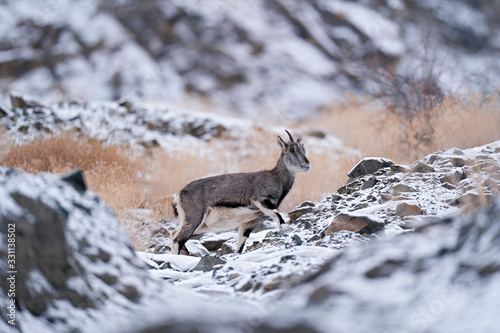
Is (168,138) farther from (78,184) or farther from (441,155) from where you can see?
(78,184)

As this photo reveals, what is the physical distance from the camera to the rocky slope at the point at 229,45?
3200cm

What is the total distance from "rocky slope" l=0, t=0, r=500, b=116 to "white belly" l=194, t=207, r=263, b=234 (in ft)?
71.7

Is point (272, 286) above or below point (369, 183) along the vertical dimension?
below

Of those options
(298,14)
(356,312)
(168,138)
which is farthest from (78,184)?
(298,14)

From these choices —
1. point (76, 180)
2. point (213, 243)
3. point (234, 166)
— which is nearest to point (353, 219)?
point (76, 180)

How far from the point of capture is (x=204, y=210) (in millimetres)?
7266

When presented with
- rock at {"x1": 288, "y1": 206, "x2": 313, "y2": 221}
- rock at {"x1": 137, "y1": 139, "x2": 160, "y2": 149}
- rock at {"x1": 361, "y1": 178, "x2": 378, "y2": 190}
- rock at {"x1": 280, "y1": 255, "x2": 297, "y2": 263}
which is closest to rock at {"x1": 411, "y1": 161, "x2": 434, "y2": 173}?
rock at {"x1": 361, "y1": 178, "x2": 378, "y2": 190}

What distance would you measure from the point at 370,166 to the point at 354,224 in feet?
7.81

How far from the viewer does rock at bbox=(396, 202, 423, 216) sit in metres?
5.40

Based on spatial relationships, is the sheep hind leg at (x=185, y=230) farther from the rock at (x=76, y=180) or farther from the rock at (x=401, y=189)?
the rock at (x=76, y=180)

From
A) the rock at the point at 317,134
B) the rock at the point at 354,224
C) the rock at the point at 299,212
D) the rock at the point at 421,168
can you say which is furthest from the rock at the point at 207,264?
the rock at the point at 317,134

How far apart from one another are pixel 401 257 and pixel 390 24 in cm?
4030

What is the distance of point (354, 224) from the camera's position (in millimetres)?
5152

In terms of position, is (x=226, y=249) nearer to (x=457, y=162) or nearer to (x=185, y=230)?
(x=185, y=230)
